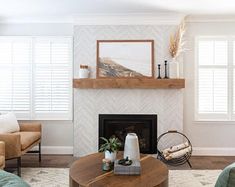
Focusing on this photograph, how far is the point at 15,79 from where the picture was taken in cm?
496

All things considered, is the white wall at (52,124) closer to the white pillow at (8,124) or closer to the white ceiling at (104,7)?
the white ceiling at (104,7)

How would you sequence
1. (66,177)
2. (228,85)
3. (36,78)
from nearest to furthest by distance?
(66,177), (228,85), (36,78)

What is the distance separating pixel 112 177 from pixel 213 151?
309cm

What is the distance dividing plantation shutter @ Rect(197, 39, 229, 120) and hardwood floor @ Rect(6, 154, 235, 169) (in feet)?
2.56

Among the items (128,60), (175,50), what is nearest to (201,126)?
(175,50)

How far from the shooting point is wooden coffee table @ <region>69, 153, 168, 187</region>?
2.29 meters

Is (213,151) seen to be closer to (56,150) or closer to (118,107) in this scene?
(118,107)

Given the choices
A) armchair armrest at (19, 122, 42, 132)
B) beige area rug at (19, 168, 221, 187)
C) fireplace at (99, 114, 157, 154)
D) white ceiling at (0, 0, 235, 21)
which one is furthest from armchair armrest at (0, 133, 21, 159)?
white ceiling at (0, 0, 235, 21)

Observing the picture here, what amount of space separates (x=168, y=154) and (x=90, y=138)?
1.42m

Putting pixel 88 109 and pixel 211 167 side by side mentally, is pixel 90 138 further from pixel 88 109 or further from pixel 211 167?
pixel 211 167

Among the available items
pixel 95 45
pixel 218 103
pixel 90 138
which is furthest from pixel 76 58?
pixel 218 103

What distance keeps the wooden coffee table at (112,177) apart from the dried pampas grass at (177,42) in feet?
7.79

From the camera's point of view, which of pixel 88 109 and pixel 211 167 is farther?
pixel 88 109

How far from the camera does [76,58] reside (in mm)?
4750
